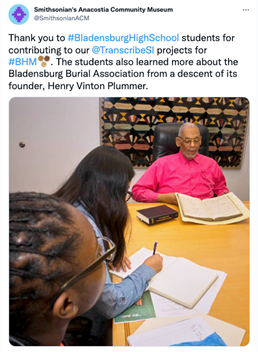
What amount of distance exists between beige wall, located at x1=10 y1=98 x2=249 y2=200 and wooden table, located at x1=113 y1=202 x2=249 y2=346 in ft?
3.72

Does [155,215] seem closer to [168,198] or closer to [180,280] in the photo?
[168,198]

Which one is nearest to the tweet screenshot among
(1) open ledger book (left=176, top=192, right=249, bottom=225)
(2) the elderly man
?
(1) open ledger book (left=176, top=192, right=249, bottom=225)

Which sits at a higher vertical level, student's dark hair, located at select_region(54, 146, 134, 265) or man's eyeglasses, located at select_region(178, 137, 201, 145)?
man's eyeglasses, located at select_region(178, 137, 201, 145)

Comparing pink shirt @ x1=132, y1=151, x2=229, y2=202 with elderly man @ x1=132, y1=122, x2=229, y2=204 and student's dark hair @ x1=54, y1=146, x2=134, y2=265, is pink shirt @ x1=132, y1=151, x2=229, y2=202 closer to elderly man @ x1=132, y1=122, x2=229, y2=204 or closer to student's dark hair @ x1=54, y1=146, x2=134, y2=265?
elderly man @ x1=132, y1=122, x2=229, y2=204

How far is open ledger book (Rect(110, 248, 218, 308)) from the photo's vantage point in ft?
2.09

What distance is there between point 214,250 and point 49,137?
1718mm

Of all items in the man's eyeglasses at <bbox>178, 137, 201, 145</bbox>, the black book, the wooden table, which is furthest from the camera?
the man's eyeglasses at <bbox>178, 137, 201, 145</bbox>

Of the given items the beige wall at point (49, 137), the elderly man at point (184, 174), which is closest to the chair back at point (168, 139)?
the elderly man at point (184, 174)

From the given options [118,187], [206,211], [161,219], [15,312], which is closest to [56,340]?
[15,312]

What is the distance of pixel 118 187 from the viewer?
0.74 m

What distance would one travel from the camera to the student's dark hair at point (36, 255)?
330mm

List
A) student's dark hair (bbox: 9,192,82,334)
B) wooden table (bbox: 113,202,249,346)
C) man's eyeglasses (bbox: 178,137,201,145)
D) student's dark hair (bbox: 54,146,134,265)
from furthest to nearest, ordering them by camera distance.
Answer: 1. man's eyeglasses (bbox: 178,137,201,145)
2. student's dark hair (bbox: 54,146,134,265)
3. wooden table (bbox: 113,202,249,346)
4. student's dark hair (bbox: 9,192,82,334)

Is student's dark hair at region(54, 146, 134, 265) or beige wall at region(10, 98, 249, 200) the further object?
beige wall at region(10, 98, 249, 200)

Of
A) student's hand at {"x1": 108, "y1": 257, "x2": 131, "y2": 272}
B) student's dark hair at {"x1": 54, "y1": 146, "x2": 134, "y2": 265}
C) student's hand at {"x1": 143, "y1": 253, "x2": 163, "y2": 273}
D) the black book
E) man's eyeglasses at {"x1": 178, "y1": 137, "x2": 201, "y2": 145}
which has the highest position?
man's eyeglasses at {"x1": 178, "y1": 137, "x2": 201, "y2": 145}
